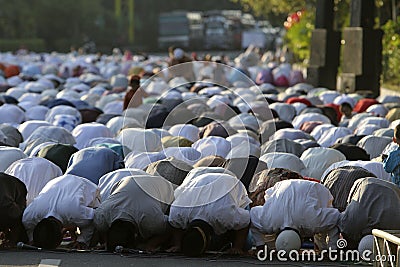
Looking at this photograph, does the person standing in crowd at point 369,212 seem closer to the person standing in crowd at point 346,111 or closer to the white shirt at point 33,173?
the white shirt at point 33,173

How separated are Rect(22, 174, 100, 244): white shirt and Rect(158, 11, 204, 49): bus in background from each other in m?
64.9

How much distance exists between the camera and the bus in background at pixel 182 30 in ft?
251

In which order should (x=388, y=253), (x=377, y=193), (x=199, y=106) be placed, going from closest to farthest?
(x=388, y=253)
(x=377, y=193)
(x=199, y=106)

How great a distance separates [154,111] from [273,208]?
31.3 feet

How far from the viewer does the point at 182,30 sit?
7744 cm

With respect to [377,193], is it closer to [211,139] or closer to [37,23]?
[211,139]

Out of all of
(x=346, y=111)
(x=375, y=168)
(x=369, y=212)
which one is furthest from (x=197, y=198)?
(x=346, y=111)

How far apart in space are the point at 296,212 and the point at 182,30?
66792mm

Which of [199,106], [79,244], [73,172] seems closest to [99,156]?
[73,172]

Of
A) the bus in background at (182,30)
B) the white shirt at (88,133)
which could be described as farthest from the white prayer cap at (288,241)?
the bus in background at (182,30)

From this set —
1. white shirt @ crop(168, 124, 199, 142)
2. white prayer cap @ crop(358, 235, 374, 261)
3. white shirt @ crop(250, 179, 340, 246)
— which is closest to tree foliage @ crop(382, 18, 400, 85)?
white shirt @ crop(168, 124, 199, 142)

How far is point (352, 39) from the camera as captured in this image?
1139 inches

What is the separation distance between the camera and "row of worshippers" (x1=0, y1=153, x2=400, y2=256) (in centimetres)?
1103

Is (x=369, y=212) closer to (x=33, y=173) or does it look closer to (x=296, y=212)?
(x=296, y=212)
